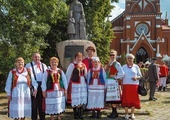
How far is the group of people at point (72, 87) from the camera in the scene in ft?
22.7

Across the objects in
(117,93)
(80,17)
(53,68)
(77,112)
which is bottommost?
(77,112)

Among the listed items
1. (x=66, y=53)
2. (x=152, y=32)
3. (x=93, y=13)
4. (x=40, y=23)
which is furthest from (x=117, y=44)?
(x=66, y=53)

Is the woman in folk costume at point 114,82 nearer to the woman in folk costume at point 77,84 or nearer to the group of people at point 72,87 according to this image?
the group of people at point 72,87

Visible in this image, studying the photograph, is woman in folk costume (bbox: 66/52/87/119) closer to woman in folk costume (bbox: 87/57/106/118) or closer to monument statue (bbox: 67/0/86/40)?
woman in folk costume (bbox: 87/57/106/118)

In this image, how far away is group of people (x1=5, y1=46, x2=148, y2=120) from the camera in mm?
6918

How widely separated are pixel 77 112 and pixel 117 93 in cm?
116

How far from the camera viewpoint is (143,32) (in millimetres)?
52562

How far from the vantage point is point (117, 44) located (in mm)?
53844

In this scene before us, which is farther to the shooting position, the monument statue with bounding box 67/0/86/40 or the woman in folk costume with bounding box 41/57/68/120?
the monument statue with bounding box 67/0/86/40

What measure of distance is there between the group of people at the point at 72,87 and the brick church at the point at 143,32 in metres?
43.8

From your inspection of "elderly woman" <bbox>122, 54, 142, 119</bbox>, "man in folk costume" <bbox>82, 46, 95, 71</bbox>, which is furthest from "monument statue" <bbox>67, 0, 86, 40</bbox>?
"elderly woman" <bbox>122, 54, 142, 119</bbox>

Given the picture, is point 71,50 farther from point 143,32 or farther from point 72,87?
point 143,32

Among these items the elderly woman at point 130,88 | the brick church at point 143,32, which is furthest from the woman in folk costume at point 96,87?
the brick church at point 143,32

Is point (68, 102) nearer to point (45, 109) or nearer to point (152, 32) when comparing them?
point (45, 109)
